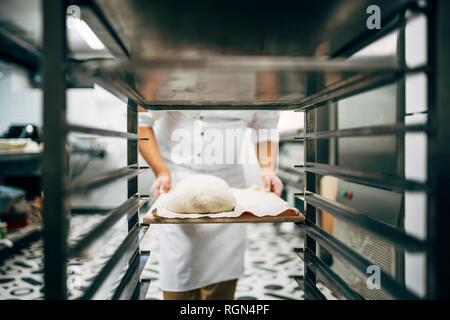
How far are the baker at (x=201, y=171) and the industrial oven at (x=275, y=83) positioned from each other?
0.36 metres

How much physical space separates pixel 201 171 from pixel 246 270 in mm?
1275

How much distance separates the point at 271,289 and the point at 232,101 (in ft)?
5.19

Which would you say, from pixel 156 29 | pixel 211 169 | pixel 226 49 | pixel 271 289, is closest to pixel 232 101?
pixel 226 49

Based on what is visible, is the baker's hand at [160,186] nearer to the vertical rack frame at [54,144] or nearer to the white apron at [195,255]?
the white apron at [195,255]

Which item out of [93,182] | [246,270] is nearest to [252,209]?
[93,182]

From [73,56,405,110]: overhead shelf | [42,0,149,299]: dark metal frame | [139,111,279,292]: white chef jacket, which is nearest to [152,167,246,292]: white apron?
[139,111,279,292]: white chef jacket

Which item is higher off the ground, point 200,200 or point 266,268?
point 200,200

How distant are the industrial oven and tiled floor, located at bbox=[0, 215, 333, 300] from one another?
3.32ft

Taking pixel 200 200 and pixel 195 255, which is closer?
pixel 200 200

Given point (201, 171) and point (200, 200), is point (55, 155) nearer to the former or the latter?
point (200, 200)

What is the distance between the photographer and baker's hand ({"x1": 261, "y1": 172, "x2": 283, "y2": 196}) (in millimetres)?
1167

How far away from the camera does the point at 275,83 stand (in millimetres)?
679

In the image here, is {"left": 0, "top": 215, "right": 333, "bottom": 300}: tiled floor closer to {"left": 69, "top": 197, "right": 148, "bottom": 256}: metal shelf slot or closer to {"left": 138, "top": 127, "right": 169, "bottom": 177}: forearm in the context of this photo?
{"left": 138, "top": 127, "right": 169, "bottom": 177}: forearm
